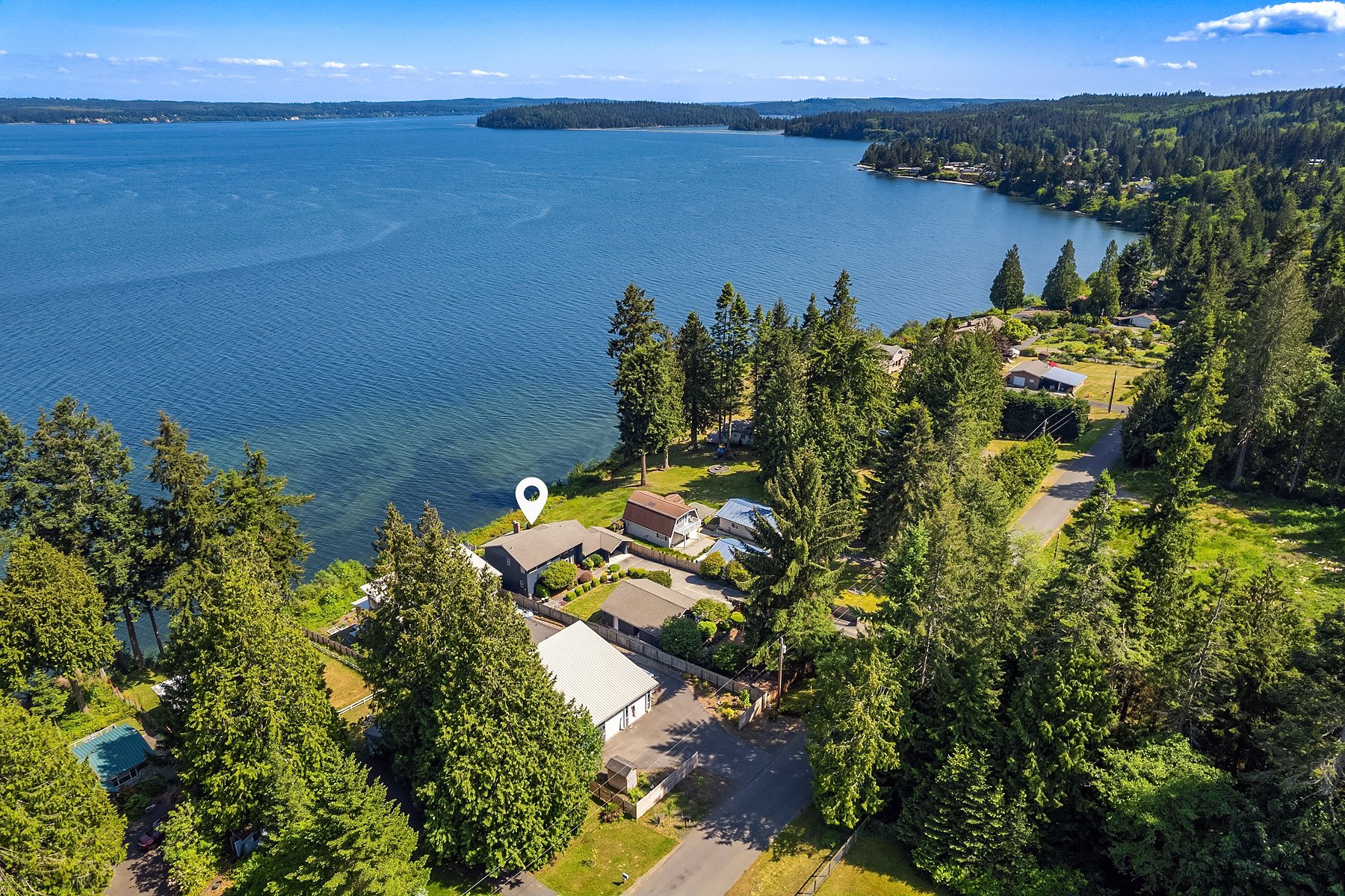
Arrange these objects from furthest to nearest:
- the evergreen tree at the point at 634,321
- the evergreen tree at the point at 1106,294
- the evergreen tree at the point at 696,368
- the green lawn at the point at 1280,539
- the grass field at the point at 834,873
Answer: the evergreen tree at the point at 1106,294
the evergreen tree at the point at 696,368
the evergreen tree at the point at 634,321
the green lawn at the point at 1280,539
the grass field at the point at 834,873

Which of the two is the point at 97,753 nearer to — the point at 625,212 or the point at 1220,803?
the point at 1220,803

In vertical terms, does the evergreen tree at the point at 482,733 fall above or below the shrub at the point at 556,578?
above

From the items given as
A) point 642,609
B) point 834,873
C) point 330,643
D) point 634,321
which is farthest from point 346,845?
point 634,321

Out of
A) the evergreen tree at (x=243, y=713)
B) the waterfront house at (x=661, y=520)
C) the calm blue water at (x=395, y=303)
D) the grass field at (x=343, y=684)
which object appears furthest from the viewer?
the calm blue water at (x=395, y=303)

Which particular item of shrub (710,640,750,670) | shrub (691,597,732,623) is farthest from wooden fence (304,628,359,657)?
shrub (710,640,750,670)

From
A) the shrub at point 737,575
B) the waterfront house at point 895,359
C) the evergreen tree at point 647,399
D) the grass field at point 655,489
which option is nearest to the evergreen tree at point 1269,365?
the waterfront house at point 895,359

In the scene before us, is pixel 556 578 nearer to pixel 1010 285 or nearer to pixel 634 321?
pixel 634 321

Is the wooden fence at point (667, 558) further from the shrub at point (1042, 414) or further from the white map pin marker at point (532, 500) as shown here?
the shrub at point (1042, 414)
